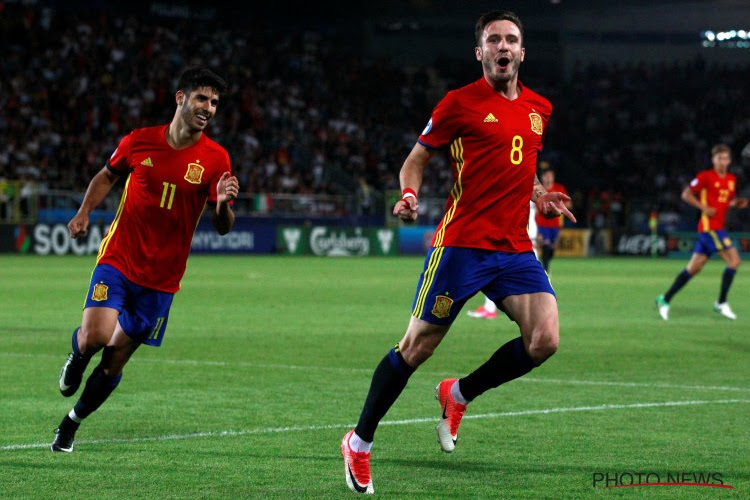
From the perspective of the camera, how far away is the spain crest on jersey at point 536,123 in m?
6.75

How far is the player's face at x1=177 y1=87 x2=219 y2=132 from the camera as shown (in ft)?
24.3

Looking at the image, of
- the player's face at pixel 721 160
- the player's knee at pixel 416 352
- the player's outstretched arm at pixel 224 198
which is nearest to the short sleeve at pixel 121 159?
the player's outstretched arm at pixel 224 198

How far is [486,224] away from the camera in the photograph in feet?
21.6

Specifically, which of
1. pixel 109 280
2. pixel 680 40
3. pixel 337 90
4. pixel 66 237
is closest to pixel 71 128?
pixel 66 237

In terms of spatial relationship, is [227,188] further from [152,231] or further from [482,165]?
[482,165]

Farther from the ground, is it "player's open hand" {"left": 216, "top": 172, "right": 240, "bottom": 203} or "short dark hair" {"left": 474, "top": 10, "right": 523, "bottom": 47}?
"short dark hair" {"left": 474, "top": 10, "right": 523, "bottom": 47}

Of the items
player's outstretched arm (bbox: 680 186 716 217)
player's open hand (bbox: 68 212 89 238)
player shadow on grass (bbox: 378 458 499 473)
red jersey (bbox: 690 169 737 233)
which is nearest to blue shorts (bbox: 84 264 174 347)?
player's open hand (bbox: 68 212 89 238)

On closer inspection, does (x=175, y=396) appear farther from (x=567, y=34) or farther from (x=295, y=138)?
(x=567, y=34)

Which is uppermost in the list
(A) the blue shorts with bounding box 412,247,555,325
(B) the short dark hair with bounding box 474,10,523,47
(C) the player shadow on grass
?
(B) the short dark hair with bounding box 474,10,523,47

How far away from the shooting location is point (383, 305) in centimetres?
2019

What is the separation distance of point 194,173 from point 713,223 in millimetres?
12424

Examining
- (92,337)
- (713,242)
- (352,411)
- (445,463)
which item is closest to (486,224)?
(445,463)

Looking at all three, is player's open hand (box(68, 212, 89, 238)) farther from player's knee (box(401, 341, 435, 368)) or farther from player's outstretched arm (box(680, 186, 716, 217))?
player's outstretched arm (box(680, 186, 716, 217))

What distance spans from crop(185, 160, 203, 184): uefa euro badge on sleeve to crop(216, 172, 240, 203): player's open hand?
43 cm
